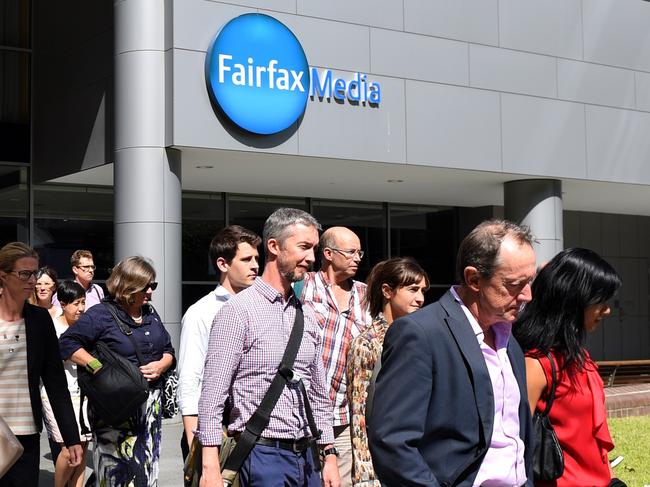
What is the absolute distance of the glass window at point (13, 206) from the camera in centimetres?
1800

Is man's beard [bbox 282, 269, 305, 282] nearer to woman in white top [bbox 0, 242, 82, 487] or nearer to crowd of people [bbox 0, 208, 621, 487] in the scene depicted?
crowd of people [bbox 0, 208, 621, 487]

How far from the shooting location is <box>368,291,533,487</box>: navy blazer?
128 inches

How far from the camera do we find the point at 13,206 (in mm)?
18016

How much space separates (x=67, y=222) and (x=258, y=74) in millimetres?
5341

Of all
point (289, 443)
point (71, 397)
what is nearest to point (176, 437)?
point (71, 397)

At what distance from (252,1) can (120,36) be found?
6.59 ft

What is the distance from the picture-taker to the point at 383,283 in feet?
20.0

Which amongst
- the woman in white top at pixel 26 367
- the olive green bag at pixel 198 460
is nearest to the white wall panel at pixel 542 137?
the woman in white top at pixel 26 367

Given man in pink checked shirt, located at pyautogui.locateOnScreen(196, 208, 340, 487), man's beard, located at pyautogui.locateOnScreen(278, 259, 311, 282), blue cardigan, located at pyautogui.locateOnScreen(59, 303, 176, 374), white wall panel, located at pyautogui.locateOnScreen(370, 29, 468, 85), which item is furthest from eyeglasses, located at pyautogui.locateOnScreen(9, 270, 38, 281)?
white wall panel, located at pyautogui.locateOnScreen(370, 29, 468, 85)

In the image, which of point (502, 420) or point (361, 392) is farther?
point (361, 392)

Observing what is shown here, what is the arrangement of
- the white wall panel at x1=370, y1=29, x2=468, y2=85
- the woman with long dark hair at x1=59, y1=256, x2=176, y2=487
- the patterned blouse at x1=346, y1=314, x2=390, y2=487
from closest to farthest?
the patterned blouse at x1=346, y1=314, x2=390, y2=487
the woman with long dark hair at x1=59, y1=256, x2=176, y2=487
the white wall panel at x1=370, y1=29, x2=468, y2=85

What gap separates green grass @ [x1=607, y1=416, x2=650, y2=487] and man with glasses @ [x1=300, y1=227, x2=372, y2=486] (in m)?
4.11

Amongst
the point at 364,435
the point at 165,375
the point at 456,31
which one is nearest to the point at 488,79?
the point at 456,31

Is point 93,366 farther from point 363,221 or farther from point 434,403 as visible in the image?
point 363,221
